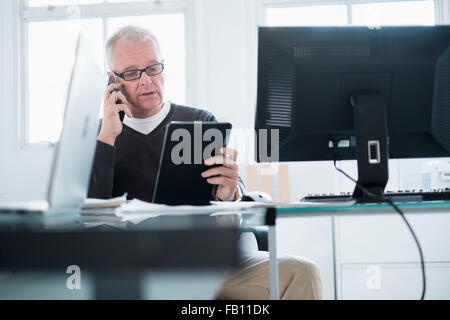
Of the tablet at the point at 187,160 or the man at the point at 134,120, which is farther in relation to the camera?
the man at the point at 134,120

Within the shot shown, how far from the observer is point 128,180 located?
1788 millimetres

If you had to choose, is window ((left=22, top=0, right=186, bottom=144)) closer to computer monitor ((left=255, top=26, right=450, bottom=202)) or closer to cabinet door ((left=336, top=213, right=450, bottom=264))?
cabinet door ((left=336, top=213, right=450, bottom=264))

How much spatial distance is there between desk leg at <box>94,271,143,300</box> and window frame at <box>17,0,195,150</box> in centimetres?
242

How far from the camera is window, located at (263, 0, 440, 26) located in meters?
3.29

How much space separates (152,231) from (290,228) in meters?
1.59

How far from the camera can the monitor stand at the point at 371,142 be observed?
1194mm

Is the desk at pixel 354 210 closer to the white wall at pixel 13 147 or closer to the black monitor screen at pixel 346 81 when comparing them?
the black monitor screen at pixel 346 81

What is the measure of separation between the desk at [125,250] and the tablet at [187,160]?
178 millimetres

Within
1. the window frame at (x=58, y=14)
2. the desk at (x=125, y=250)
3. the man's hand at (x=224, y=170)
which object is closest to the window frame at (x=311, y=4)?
the window frame at (x=58, y=14)

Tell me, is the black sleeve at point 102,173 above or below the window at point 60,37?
below

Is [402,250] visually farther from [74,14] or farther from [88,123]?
[74,14]

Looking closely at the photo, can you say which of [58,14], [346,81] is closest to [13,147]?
[58,14]

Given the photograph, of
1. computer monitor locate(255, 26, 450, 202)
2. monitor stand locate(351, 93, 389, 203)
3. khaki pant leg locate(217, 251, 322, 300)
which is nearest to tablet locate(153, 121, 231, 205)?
computer monitor locate(255, 26, 450, 202)
